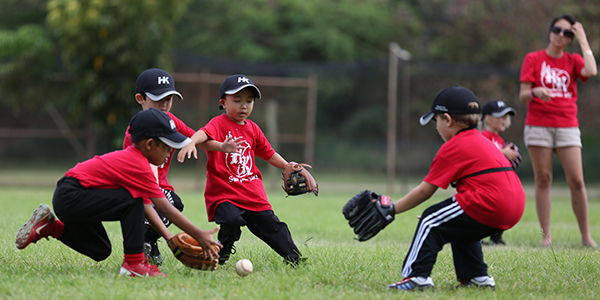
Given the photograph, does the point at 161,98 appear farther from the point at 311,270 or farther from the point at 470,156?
the point at 470,156

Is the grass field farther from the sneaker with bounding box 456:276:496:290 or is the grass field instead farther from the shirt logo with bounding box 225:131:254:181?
the shirt logo with bounding box 225:131:254:181

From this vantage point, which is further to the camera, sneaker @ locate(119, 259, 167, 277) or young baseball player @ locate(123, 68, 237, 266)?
young baseball player @ locate(123, 68, 237, 266)

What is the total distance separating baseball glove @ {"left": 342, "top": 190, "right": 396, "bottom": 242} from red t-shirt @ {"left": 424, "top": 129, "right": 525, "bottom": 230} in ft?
1.08

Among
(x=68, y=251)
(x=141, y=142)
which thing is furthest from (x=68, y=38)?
(x=141, y=142)

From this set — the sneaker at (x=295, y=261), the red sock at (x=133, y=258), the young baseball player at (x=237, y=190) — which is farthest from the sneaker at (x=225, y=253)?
the red sock at (x=133, y=258)

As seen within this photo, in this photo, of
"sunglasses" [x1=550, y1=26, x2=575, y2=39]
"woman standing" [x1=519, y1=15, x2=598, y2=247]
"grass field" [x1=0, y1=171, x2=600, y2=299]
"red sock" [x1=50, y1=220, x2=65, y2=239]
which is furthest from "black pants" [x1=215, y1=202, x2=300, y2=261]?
"sunglasses" [x1=550, y1=26, x2=575, y2=39]

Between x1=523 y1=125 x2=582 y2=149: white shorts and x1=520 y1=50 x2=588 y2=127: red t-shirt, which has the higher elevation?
x1=520 y1=50 x2=588 y2=127: red t-shirt

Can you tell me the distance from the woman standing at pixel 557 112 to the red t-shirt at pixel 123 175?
4313mm

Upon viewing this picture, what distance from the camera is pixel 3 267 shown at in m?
4.06

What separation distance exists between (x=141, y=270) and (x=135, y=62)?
10869mm

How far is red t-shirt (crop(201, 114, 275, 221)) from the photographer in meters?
4.40

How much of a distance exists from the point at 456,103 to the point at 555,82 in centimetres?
311

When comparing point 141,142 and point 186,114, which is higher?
point 141,142

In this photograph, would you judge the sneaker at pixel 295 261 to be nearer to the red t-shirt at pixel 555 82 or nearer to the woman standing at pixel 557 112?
the woman standing at pixel 557 112
